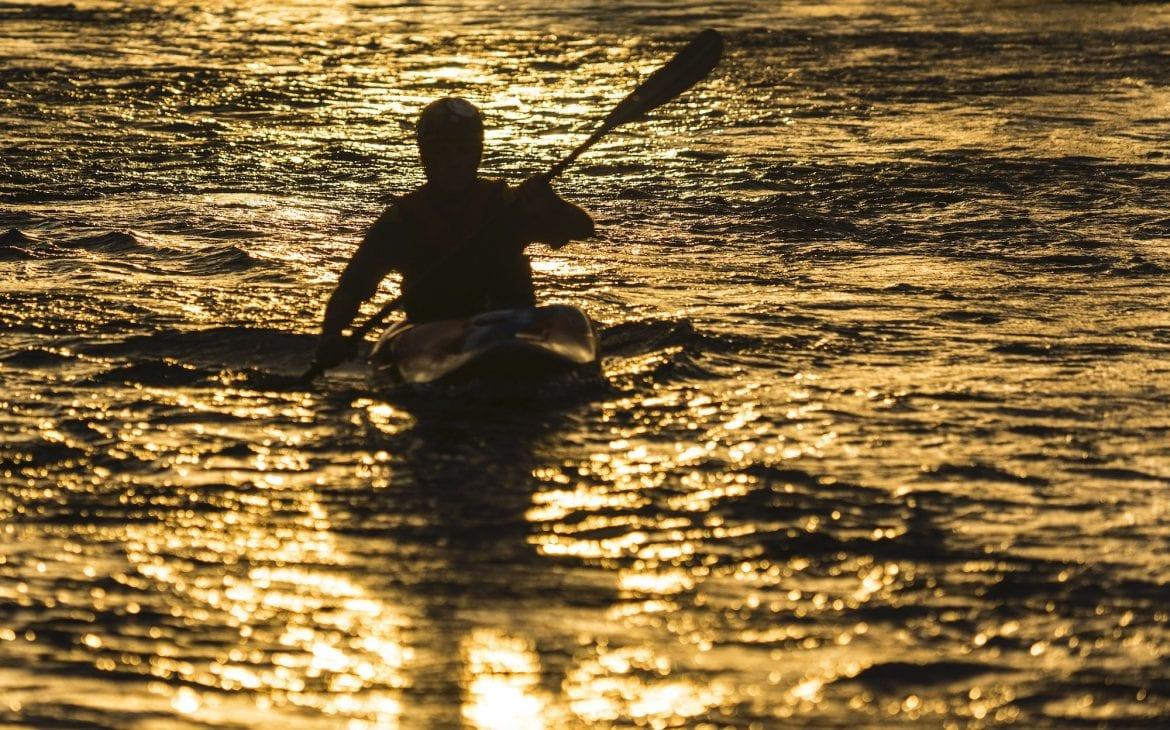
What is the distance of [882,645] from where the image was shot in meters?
5.64

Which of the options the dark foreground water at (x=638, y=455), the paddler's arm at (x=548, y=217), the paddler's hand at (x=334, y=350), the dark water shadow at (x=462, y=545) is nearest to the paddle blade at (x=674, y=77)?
the dark foreground water at (x=638, y=455)

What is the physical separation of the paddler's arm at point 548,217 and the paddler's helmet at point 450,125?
336mm

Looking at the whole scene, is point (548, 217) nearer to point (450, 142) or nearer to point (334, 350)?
point (450, 142)

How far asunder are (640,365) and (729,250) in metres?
3.33

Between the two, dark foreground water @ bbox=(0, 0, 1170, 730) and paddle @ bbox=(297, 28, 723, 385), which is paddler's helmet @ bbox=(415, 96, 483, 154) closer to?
dark foreground water @ bbox=(0, 0, 1170, 730)

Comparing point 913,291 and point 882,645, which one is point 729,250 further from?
point 882,645

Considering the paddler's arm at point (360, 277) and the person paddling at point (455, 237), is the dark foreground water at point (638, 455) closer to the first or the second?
the paddler's arm at point (360, 277)

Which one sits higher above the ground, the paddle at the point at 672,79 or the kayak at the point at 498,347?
the paddle at the point at 672,79

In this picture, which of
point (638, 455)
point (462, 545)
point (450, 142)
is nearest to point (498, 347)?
point (638, 455)

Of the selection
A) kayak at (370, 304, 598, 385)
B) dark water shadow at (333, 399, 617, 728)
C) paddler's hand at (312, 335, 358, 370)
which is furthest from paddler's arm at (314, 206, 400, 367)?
dark water shadow at (333, 399, 617, 728)

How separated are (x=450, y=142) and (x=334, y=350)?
1101 millimetres

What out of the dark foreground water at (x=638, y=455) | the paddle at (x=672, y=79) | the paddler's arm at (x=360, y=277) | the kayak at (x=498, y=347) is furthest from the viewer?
the paddle at (x=672, y=79)

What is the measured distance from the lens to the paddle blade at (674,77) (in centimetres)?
993

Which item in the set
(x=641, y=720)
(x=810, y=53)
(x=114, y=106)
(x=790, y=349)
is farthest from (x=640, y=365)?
Result: (x=810, y=53)
